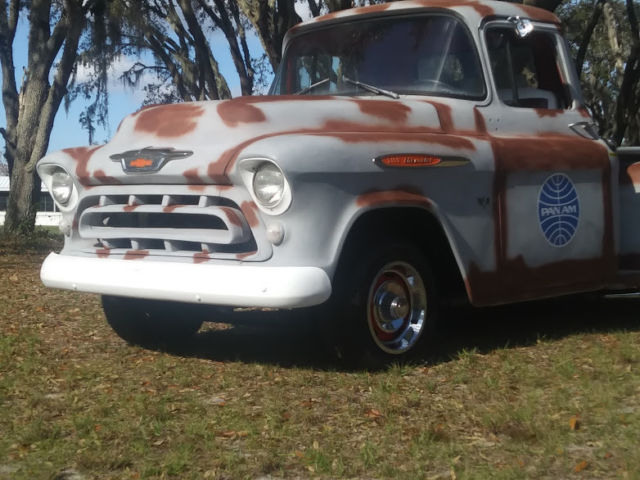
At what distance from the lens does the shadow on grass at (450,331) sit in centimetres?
612

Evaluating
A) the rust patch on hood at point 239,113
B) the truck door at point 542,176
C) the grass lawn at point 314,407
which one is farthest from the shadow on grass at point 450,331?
the rust patch on hood at point 239,113

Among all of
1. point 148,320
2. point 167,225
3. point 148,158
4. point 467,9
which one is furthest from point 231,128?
point 467,9

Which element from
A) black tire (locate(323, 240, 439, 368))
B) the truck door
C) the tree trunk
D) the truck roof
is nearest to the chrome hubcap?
black tire (locate(323, 240, 439, 368))

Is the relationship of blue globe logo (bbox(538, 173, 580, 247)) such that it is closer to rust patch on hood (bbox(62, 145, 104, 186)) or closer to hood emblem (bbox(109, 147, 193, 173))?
hood emblem (bbox(109, 147, 193, 173))

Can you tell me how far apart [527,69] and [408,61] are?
2.84 ft

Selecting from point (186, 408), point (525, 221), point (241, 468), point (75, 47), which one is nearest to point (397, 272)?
point (525, 221)

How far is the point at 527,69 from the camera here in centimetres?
667

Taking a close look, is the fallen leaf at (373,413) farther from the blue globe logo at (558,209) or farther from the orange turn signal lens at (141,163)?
the blue globe logo at (558,209)

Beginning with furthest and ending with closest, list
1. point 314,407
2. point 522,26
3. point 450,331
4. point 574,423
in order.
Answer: point 450,331 < point 522,26 < point 314,407 < point 574,423

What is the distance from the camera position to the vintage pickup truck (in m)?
5.22

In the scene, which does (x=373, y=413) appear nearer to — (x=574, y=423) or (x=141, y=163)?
(x=574, y=423)

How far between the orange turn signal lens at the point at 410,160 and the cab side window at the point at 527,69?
3.22 ft

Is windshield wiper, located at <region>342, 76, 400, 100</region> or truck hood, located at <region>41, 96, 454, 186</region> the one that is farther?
windshield wiper, located at <region>342, 76, 400, 100</region>

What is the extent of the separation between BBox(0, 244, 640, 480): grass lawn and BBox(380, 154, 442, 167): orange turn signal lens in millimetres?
1064
